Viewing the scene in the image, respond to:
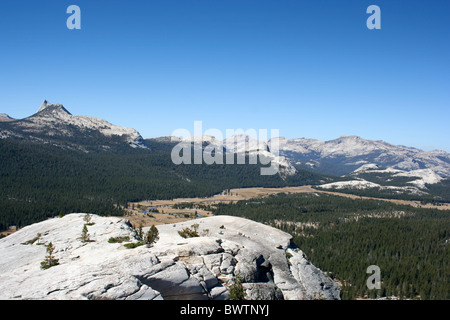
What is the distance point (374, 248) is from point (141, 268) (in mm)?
107935

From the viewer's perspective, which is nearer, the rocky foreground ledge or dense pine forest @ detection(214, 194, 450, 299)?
the rocky foreground ledge

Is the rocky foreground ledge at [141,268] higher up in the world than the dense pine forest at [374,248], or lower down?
higher up

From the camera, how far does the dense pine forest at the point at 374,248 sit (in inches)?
3140

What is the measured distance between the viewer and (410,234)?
12662cm

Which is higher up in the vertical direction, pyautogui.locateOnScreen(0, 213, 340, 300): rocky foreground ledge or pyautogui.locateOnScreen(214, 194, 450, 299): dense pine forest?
pyautogui.locateOnScreen(0, 213, 340, 300): rocky foreground ledge

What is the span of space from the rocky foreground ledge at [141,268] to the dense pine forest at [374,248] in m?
29.3

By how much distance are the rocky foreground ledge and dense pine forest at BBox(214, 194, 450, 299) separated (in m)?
29.3

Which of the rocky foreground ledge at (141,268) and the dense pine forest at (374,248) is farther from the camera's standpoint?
the dense pine forest at (374,248)

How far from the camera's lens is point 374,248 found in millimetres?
Result: 111562

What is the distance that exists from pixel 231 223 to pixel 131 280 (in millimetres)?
48655

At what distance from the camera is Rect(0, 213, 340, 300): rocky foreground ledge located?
26391 millimetres

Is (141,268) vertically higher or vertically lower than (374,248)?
higher
